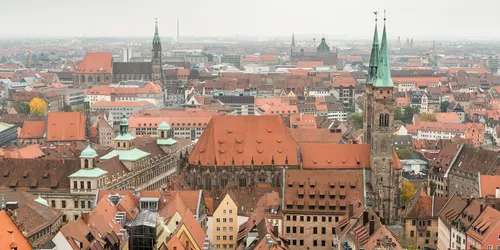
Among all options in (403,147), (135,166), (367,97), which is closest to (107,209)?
(135,166)

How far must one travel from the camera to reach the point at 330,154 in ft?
358

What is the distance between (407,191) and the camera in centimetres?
11744

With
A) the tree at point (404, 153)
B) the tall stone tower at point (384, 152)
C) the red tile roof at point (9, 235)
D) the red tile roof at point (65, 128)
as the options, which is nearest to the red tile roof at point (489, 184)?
the tall stone tower at point (384, 152)

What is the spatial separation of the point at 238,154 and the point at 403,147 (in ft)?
196

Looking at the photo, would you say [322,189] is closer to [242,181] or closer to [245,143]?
[242,181]

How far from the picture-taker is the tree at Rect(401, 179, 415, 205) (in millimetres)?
115256

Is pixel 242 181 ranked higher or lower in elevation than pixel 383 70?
lower

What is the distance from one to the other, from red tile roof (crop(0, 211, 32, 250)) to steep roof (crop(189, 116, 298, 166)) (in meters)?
40.8

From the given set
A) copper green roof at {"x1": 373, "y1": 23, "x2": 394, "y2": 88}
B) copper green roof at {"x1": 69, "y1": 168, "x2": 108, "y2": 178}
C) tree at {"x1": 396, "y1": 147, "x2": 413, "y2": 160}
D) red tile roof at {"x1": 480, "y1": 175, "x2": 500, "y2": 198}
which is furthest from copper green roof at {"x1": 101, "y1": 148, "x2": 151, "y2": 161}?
tree at {"x1": 396, "y1": 147, "x2": 413, "y2": 160}

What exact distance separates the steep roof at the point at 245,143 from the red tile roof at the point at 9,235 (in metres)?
40.8

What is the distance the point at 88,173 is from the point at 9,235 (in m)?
31.5

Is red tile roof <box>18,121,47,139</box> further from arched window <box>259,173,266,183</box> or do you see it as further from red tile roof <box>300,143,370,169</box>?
red tile roof <box>300,143,370,169</box>

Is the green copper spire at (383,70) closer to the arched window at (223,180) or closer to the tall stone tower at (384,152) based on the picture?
the tall stone tower at (384,152)

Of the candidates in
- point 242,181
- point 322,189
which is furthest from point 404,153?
point 322,189
